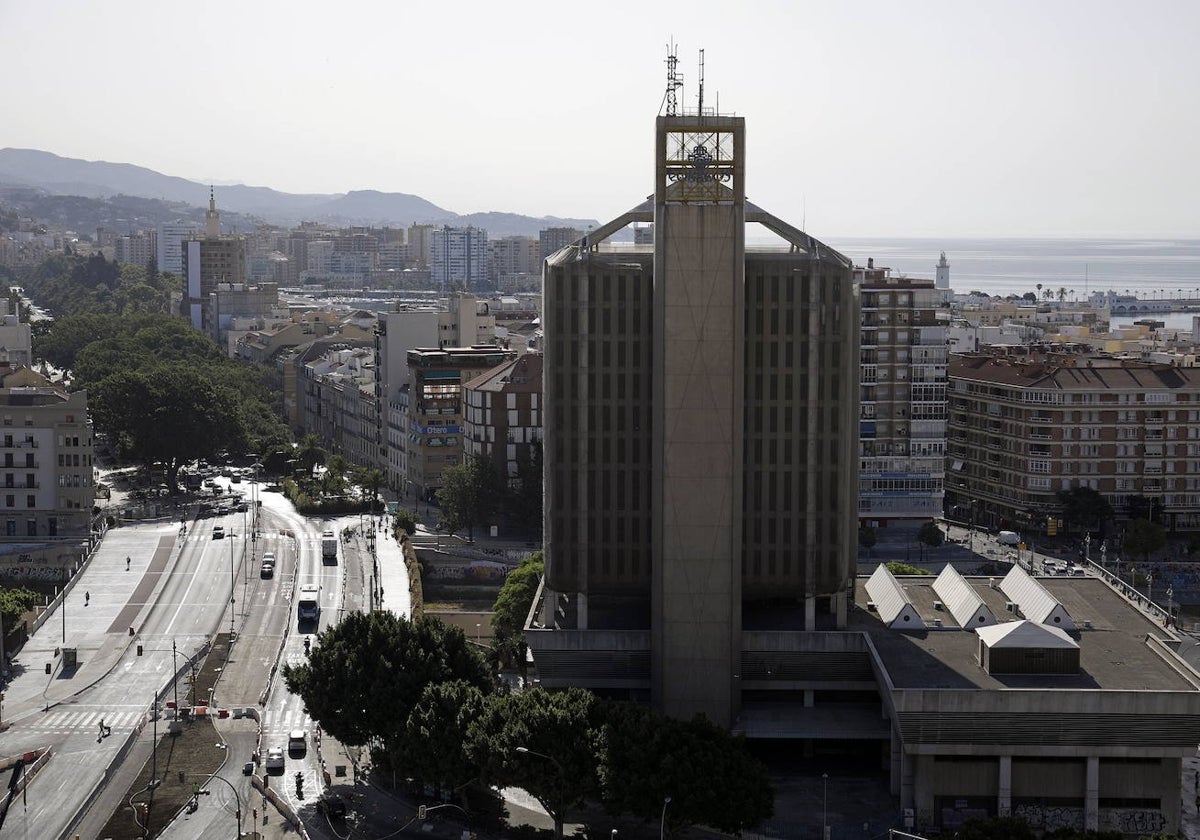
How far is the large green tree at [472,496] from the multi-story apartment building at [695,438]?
39148mm

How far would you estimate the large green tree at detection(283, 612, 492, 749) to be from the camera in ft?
194

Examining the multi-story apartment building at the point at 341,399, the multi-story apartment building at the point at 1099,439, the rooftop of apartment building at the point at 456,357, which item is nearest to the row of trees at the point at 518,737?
the multi-story apartment building at the point at 1099,439

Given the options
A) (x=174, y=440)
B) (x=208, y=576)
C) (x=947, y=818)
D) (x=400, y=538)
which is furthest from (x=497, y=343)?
(x=947, y=818)

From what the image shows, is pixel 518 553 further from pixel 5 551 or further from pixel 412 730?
A: pixel 412 730

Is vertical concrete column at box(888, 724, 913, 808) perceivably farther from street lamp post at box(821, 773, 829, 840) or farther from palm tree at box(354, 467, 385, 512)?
palm tree at box(354, 467, 385, 512)

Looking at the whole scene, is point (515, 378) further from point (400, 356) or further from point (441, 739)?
point (441, 739)

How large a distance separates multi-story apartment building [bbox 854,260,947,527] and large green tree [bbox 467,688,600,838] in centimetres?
5441

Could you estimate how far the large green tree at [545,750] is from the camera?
2106 inches

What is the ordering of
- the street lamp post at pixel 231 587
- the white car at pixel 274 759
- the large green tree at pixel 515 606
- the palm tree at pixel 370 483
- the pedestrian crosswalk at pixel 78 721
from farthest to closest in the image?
the palm tree at pixel 370 483 < the street lamp post at pixel 231 587 < the large green tree at pixel 515 606 < the pedestrian crosswalk at pixel 78 721 < the white car at pixel 274 759

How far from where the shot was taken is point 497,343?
15025 centimetres

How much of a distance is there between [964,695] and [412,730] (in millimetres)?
17271

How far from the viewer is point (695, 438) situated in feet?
201

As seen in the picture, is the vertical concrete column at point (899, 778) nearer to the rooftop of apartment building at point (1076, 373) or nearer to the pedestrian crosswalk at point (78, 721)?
the pedestrian crosswalk at point (78, 721)

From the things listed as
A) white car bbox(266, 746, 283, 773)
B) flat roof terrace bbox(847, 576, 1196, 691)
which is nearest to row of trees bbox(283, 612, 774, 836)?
white car bbox(266, 746, 283, 773)
